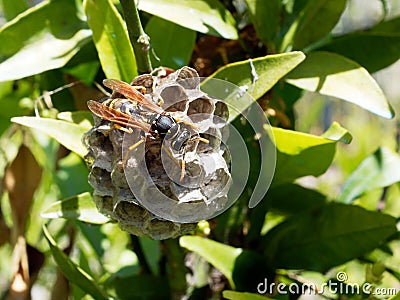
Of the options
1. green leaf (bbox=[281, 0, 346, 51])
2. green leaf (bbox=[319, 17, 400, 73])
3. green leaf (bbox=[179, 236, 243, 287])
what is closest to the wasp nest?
green leaf (bbox=[179, 236, 243, 287])

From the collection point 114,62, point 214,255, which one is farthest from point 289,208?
point 114,62

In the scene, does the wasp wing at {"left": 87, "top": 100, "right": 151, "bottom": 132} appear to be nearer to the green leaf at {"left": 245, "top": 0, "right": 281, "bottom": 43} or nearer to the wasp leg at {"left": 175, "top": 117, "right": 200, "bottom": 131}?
the wasp leg at {"left": 175, "top": 117, "right": 200, "bottom": 131}

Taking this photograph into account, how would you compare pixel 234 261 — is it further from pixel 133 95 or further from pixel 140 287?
pixel 133 95

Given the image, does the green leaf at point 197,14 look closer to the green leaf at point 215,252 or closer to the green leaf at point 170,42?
the green leaf at point 170,42

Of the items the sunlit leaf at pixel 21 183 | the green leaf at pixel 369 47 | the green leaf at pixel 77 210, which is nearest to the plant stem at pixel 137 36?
the green leaf at pixel 77 210

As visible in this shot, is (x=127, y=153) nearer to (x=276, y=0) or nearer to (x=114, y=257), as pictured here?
(x=276, y=0)
